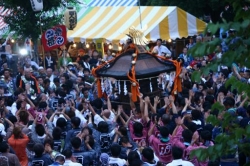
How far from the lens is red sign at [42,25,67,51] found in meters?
22.2

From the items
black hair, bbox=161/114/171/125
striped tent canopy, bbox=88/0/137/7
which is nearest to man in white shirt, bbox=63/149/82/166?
black hair, bbox=161/114/171/125

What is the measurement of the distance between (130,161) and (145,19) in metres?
14.9

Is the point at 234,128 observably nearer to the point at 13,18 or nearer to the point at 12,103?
the point at 12,103

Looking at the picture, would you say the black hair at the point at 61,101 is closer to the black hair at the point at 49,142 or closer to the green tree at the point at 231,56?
the black hair at the point at 49,142

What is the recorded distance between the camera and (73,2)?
2547 cm

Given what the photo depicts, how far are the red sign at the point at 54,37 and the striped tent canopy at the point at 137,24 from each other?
199 centimetres

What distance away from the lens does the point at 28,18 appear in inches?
958

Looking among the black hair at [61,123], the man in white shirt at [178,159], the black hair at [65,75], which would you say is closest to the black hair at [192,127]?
the man in white shirt at [178,159]

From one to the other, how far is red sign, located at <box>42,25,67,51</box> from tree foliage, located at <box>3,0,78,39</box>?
1.75m

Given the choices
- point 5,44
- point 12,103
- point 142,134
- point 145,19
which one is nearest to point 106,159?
point 142,134

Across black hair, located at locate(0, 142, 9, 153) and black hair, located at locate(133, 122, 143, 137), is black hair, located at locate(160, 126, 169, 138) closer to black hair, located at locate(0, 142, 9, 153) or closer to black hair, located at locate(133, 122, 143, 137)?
black hair, located at locate(133, 122, 143, 137)

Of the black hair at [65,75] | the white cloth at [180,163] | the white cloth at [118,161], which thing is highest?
the black hair at [65,75]

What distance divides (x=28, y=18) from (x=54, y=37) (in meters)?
2.40

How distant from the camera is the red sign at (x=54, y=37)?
72.8 feet
